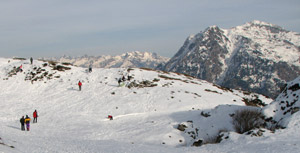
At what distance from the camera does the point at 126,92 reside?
49188 millimetres

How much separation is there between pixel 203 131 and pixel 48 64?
49841 millimetres

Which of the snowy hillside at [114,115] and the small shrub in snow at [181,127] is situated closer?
the snowy hillside at [114,115]

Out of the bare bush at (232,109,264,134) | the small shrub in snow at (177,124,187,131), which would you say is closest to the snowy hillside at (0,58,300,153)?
the small shrub in snow at (177,124,187,131)

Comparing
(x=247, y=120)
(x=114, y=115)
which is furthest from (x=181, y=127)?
(x=114, y=115)

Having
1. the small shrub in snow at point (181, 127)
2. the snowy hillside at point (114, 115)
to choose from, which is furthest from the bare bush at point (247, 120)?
the small shrub in snow at point (181, 127)

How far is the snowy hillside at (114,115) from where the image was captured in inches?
863

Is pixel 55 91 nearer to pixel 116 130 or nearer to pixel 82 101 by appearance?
pixel 82 101

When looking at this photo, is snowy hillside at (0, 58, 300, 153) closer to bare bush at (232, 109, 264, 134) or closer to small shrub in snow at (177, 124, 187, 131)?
small shrub in snow at (177, 124, 187, 131)

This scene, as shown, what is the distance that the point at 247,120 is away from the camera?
2795 centimetres

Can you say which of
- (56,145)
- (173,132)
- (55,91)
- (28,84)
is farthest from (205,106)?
(28,84)

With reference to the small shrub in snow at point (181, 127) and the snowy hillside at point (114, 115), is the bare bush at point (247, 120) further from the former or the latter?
the small shrub in snow at point (181, 127)

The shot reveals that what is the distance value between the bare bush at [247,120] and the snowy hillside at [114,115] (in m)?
1.98

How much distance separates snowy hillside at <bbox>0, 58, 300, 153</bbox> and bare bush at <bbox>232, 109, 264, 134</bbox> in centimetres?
198

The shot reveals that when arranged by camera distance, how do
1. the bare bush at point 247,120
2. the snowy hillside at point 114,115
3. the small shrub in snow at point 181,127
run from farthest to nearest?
the small shrub in snow at point 181,127 → the bare bush at point 247,120 → the snowy hillside at point 114,115
